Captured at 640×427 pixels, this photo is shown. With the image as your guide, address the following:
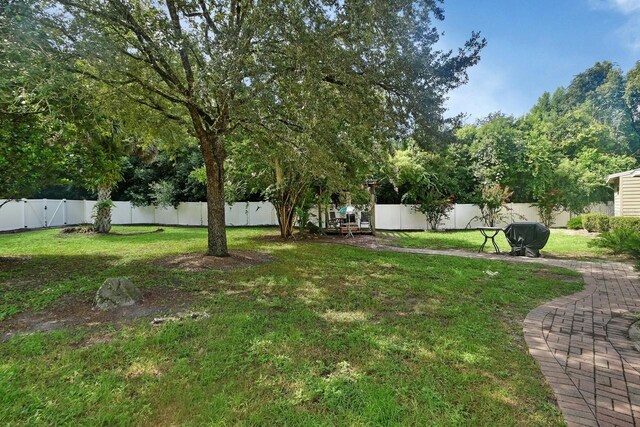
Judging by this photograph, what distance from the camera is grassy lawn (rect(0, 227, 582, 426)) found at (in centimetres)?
205

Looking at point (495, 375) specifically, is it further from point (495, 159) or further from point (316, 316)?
point (495, 159)

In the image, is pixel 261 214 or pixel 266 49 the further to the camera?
pixel 261 214

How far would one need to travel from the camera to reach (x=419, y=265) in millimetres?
6852

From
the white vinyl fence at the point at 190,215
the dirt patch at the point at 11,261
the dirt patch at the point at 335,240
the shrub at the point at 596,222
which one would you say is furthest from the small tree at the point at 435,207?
the dirt patch at the point at 11,261

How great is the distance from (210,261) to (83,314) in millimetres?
2945

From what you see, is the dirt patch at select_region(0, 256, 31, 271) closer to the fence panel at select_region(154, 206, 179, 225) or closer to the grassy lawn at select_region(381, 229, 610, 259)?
the grassy lawn at select_region(381, 229, 610, 259)

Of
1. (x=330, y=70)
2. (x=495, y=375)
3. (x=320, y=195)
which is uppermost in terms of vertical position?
(x=330, y=70)

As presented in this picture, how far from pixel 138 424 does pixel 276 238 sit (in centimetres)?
955

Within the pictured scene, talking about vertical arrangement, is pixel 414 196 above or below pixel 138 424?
above

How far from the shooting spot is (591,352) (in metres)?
2.92

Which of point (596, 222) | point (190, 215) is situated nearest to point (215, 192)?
point (190, 215)

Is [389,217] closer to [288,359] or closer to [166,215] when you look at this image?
[166,215]

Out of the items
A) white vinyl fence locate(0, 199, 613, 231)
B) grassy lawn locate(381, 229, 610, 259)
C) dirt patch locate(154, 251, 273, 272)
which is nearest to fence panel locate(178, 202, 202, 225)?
white vinyl fence locate(0, 199, 613, 231)

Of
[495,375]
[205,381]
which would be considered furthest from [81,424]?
[495,375]
